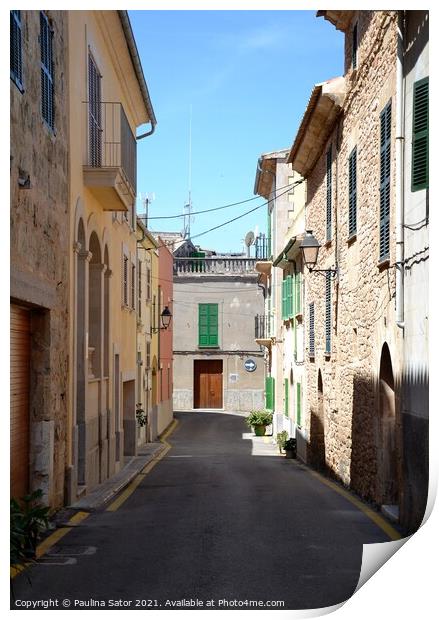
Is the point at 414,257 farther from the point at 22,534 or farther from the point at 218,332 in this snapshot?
the point at 218,332

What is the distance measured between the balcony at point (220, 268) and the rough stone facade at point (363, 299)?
2611cm

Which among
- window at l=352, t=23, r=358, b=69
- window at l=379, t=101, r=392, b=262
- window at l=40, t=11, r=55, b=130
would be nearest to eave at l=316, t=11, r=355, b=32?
window at l=352, t=23, r=358, b=69

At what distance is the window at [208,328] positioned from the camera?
45.4m

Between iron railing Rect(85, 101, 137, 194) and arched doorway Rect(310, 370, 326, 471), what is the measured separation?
19.8ft

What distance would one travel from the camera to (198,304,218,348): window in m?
45.4

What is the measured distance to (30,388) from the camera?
10547 millimetres

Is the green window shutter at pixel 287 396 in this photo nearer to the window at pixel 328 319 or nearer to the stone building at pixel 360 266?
the stone building at pixel 360 266

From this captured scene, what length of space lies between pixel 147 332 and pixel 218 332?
16840 mm

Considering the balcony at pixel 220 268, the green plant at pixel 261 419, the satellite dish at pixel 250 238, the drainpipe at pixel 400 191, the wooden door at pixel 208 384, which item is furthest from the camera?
the wooden door at pixel 208 384

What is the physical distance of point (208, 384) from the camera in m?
45.9

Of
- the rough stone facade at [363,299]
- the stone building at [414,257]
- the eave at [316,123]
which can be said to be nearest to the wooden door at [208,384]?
the eave at [316,123]

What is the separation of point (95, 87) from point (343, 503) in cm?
718
